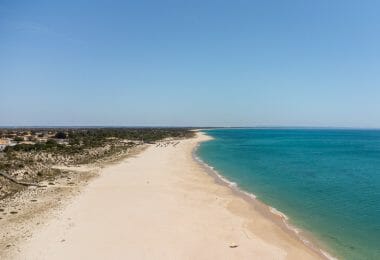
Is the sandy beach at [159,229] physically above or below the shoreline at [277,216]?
above

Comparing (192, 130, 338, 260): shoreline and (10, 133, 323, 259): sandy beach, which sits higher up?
(10, 133, 323, 259): sandy beach

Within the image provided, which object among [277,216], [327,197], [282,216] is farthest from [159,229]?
[327,197]

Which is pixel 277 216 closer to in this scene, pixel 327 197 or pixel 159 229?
pixel 327 197

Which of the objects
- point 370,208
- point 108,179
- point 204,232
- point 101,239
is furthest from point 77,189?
point 370,208

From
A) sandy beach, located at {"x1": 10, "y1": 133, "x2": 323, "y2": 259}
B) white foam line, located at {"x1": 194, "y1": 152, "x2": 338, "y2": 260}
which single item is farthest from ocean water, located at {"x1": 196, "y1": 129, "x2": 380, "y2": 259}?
sandy beach, located at {"x1": 10, "y1": 133, "x2": 323, "y2": 259}

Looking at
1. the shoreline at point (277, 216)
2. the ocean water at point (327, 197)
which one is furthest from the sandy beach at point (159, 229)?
the ocean water at point (327, 197)

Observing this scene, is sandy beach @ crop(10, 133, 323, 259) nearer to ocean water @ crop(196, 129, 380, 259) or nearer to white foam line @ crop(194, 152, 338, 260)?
white foam line @ crop(194, 152, 338, 260)

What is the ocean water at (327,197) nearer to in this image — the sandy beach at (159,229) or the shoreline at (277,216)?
the shoreline at (277,216)

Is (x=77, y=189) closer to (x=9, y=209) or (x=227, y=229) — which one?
(x=9, y=209)
